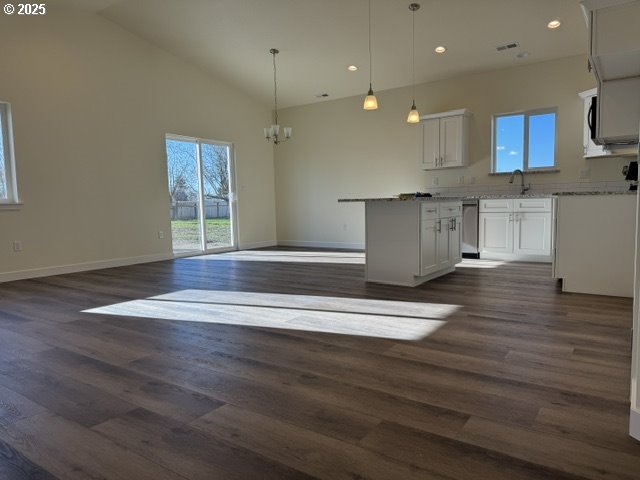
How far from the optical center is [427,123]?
23.1ft

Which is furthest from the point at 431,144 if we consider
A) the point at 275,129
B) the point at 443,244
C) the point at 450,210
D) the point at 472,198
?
the point at 443,244

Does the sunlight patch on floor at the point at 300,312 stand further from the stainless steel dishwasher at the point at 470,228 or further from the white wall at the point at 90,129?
the stainless steel dishwasher at the point at 470,228

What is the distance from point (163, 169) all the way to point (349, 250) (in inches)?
139

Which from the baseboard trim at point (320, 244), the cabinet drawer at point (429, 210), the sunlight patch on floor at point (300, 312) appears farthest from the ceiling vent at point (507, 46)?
the sunlight patch on floor at point (300, 312)

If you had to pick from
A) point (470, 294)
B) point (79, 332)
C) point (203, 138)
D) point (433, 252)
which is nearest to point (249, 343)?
point (79, 332)

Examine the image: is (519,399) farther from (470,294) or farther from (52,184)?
(52,184)

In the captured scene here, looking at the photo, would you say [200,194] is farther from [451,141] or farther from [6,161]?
[451,141]

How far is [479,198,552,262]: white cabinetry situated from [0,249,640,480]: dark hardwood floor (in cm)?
238

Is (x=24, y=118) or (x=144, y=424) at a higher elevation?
(x=24, y=118)

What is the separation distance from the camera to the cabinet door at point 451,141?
6715 millimetres

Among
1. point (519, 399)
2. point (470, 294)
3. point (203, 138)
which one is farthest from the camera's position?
point (203, 138)

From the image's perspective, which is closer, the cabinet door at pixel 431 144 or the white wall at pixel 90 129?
the white wall at pixel 90 129

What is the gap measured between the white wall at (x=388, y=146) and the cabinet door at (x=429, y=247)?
2.81 metres

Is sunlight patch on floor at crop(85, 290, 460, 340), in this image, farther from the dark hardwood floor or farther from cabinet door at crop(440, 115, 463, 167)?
cabinet door at crop(440, 115, 463, 167)
